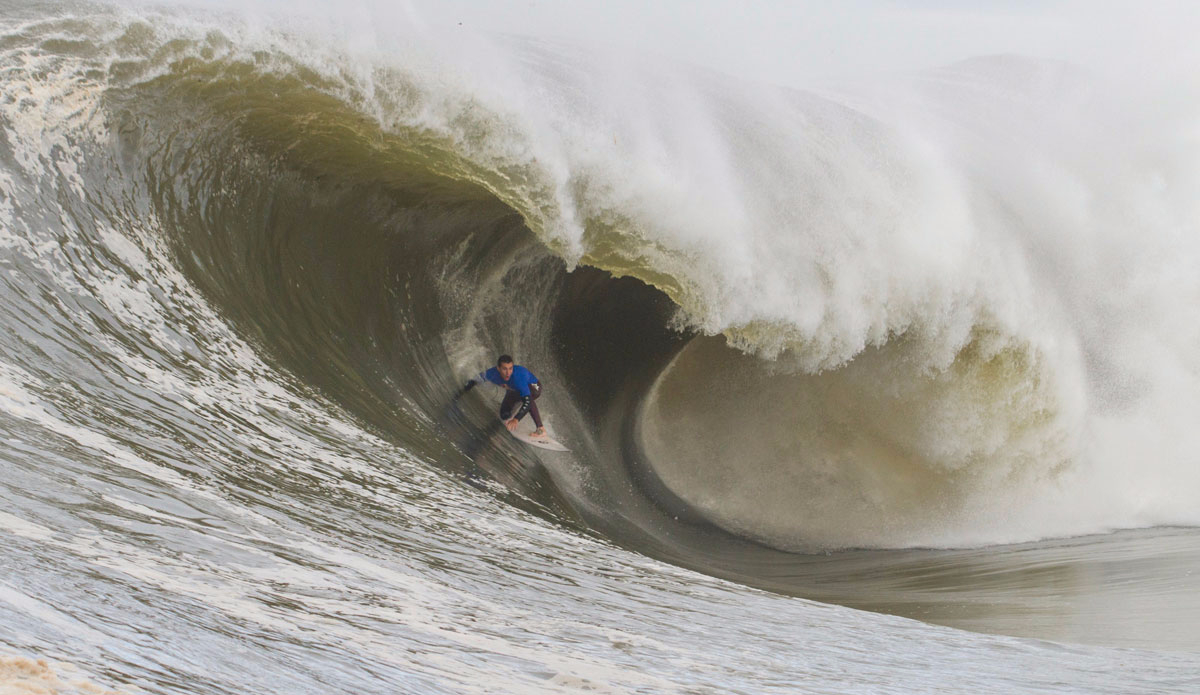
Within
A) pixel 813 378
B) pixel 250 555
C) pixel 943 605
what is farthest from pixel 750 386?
pixel 250 555

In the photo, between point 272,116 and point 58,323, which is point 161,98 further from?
point 58,323

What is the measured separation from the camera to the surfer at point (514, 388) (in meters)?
5.77

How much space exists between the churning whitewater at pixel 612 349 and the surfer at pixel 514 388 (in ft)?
0.55

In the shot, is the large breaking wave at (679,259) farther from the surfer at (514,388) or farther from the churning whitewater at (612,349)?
the surfer at (514,388)

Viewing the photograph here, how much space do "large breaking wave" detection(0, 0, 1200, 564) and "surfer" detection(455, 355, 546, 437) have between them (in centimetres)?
22

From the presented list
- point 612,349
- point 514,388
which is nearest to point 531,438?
point 514,388

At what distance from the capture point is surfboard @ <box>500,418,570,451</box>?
19.9 feet

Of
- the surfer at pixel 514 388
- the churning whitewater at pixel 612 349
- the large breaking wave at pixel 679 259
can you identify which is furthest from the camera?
the surfer at pixel 514 388

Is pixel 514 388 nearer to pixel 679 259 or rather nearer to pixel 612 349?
pixel 679 259

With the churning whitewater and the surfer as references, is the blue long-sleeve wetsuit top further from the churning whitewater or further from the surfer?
the churning whitewater

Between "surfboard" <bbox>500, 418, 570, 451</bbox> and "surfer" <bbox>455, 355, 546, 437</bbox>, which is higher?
"surfer" <bbox>455, 355, 546, 437</bbox>

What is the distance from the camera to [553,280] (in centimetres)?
749

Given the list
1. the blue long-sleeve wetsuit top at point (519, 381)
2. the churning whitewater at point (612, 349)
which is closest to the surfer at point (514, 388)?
the blue long-sleeve wetsuit top at point (519, 381)

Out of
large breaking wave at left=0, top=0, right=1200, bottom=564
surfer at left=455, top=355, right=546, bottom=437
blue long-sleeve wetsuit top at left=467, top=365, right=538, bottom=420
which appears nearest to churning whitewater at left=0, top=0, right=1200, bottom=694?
large breaking wave at left=0, top=0, right=1200, bottom=564
